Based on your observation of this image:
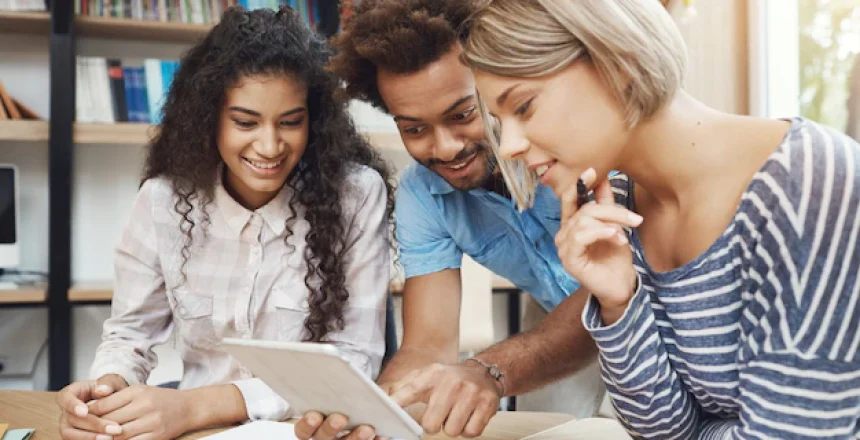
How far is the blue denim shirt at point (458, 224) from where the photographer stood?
4.94 ft

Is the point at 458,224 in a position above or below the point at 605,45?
below

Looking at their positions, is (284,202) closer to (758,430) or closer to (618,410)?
(618,410)

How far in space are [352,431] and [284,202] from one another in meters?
0.72

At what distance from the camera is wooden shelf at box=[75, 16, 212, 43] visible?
2.70 meters

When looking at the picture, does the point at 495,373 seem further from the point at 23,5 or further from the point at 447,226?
the point at 23,5

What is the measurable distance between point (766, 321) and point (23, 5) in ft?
8.77

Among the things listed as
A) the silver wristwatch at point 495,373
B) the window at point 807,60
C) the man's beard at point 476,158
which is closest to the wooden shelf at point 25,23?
the man's beard at point 476,158

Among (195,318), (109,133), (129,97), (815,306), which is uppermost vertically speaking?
(129,97)

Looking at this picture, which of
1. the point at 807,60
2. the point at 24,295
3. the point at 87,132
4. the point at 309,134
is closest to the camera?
the point at 309,134

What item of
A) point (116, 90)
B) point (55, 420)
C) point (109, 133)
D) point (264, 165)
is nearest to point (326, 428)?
point (55, 420)

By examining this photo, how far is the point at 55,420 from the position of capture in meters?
1.21

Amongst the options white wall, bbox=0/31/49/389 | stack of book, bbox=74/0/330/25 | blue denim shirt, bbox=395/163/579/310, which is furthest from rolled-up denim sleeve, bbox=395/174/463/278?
white wall, bbox=0/31/49/389

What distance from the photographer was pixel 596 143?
896 millimetres

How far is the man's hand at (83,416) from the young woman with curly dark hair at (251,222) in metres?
0.25
